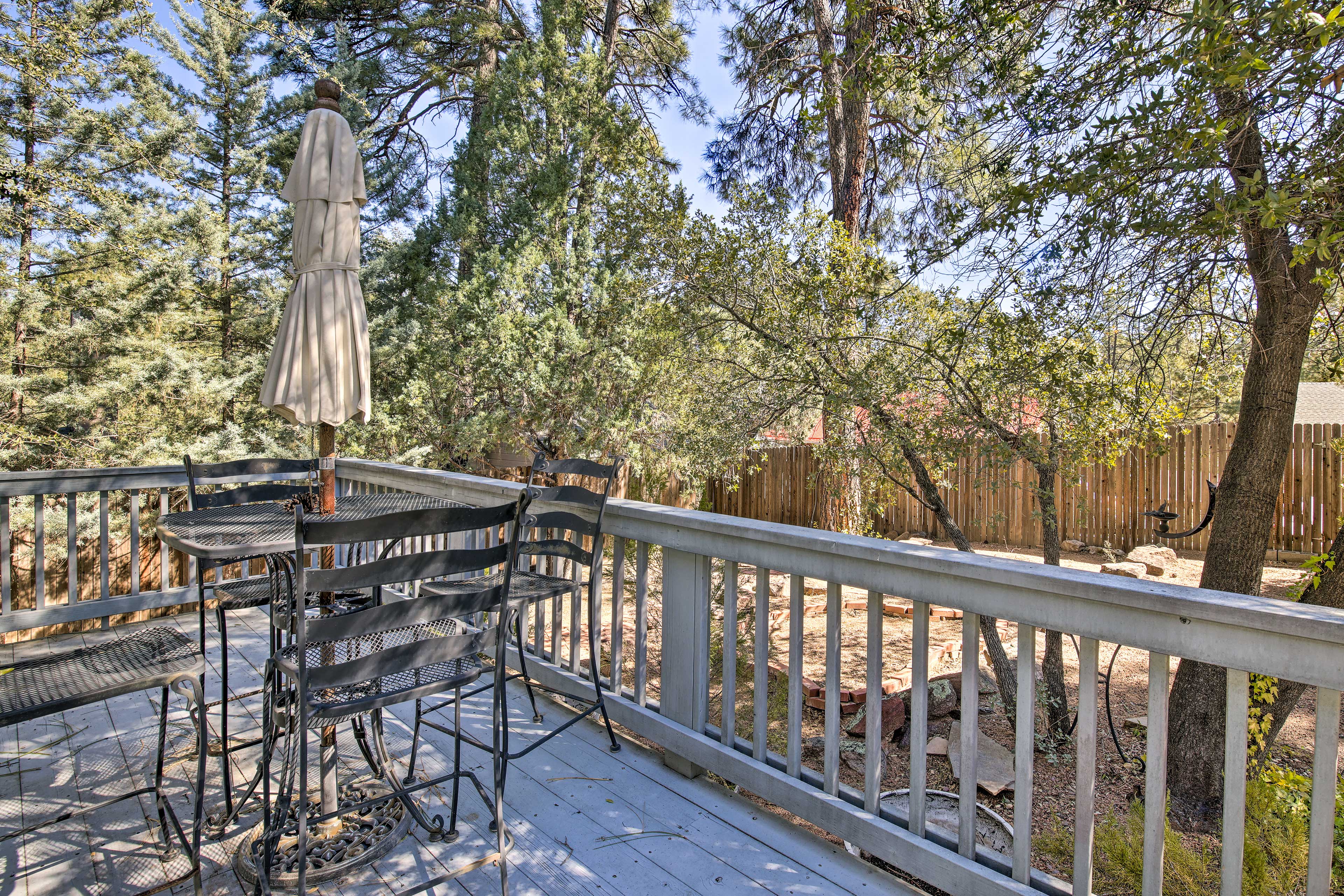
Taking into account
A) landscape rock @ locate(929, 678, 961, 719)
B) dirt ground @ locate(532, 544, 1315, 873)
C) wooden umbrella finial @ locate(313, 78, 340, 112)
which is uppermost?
Result: wooden umbrella finial @ locate(313, 78, 340, 112)

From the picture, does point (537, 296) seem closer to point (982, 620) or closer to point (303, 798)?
point (982, 620)

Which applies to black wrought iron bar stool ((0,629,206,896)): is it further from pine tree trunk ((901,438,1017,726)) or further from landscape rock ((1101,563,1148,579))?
landscape rock ((1101,563,1148,579))

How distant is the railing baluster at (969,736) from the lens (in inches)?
63.1

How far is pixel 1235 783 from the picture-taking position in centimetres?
125

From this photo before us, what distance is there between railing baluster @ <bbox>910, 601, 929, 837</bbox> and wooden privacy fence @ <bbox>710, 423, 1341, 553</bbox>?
4.27 metres

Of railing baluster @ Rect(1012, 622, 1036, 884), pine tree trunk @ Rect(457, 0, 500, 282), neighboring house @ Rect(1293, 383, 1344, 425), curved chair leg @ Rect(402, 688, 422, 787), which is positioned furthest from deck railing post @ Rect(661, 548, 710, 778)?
neighboring house @ Rect(1293, 383, 1344, 425)

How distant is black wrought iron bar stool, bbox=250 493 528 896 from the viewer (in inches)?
60.3

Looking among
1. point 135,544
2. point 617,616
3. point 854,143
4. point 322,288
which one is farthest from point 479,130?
point 617,616

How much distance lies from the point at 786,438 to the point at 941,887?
494cm

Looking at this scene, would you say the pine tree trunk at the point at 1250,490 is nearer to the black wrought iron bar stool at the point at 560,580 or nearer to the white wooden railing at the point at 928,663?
the white wooden railing at the point at 928,663

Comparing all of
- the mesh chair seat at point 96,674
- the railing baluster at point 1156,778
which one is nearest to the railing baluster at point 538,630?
the mesh chair seat at point 96,674

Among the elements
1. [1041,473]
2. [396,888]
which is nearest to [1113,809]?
[1041,473]

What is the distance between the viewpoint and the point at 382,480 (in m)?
4.13

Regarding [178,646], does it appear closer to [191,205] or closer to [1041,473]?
[1041,473]
